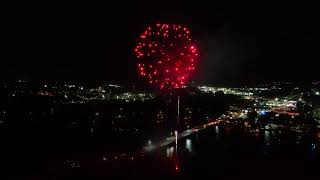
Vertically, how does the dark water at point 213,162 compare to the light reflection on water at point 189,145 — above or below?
above

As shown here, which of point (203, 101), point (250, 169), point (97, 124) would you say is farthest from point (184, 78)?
point (203, 101)

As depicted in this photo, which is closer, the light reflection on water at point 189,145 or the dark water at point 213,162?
the dark water at point 213,162

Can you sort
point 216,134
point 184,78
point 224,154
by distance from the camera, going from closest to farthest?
point 184,78
point 224,154
point 216,134

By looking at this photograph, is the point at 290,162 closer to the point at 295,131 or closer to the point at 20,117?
the point at 295,131

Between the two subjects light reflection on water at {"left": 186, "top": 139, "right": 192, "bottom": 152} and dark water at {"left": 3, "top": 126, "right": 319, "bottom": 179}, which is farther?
light reflection on water at {"left": 186, "top": 139, "right": 192, "bottom": 152}

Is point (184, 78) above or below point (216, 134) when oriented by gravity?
above

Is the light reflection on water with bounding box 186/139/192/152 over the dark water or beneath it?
beneath

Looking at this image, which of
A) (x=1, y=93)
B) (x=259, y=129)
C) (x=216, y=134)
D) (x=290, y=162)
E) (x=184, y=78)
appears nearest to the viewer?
(x=184, y=78)

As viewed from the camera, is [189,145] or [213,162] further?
[189,145]

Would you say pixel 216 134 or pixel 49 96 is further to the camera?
pixel 49 96

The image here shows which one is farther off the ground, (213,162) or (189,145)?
(213,162)

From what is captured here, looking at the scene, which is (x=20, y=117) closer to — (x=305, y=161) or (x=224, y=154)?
(x=224, y=154)
